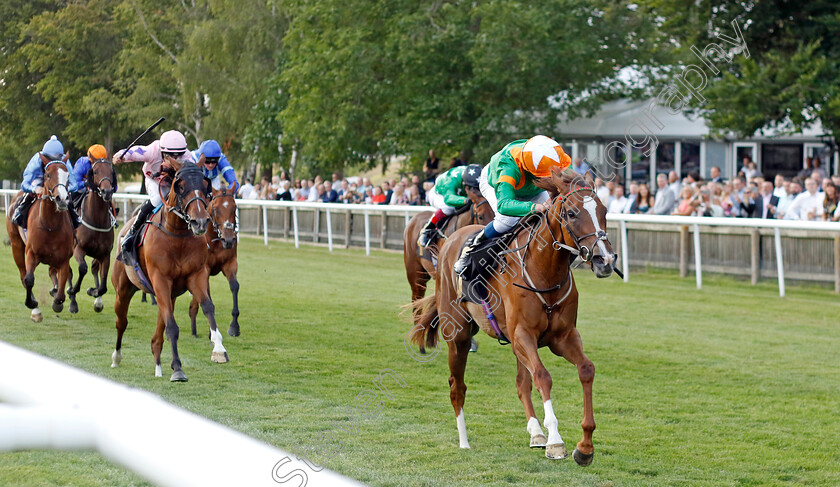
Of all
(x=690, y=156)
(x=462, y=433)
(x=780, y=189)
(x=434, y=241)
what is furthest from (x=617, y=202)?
(x=462, y=433)

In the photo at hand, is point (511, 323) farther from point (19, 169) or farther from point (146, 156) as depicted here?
point (19, 169)

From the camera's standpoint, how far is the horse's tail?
5535 millimetres

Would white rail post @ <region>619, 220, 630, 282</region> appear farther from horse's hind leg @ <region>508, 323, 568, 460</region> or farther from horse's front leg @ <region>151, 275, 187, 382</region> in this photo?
horse's hind leg @ <region>508, 323, 568, 460</region>

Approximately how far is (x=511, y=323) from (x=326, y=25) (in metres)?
18.9

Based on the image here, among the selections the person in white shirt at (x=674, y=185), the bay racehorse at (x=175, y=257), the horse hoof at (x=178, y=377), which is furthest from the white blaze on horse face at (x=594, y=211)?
the person in white shirt at (x=674, y=185)

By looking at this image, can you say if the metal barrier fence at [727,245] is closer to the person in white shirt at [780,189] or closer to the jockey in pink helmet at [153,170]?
the person in white shirt at [780,189]

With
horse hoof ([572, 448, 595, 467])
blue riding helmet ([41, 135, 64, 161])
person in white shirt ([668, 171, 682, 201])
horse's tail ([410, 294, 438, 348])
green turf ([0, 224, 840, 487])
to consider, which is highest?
blue riding helmet ([41, 135, 64, 161])

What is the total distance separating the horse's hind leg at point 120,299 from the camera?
6.77m

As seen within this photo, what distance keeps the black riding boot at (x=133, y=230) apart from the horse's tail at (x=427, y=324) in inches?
94.5

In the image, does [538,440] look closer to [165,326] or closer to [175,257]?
[165,326]

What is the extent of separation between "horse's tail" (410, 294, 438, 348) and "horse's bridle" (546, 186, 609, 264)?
45.8 inches

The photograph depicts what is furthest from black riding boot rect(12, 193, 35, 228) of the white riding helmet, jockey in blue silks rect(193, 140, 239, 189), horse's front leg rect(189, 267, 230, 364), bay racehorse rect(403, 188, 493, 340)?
bay racehorse rect(403, 188, 493, 340)

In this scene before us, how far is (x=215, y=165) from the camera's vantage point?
791 cm

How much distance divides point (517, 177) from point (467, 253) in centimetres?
47
